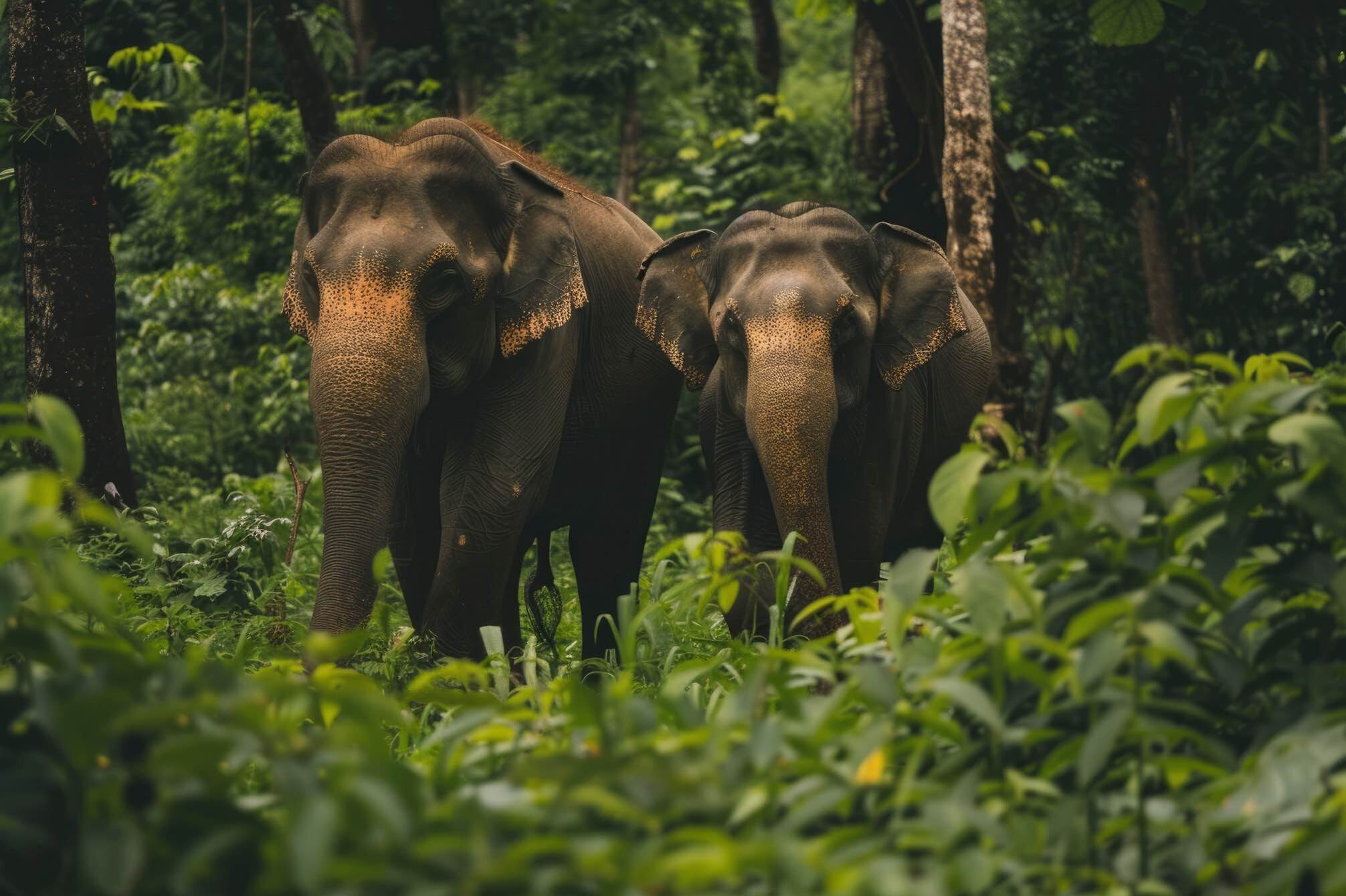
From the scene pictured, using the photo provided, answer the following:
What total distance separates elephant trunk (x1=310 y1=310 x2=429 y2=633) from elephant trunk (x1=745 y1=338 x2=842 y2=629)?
102cm

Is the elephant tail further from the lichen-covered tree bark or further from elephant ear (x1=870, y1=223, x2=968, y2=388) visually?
the lichen-covered tree bark

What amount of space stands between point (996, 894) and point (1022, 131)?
31.4 ft

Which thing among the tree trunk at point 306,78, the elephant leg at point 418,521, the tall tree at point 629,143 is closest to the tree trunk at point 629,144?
the tall tree at point 629,143

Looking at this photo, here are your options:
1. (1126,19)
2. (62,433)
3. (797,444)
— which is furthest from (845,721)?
(1126,19)

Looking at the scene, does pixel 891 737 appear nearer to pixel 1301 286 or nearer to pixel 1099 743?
pixel 1099 743

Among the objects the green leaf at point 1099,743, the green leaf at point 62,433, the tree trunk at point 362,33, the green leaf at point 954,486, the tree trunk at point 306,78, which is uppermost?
the tree trunk at point 362,33

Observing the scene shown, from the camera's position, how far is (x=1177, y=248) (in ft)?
39.7

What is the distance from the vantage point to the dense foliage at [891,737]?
2.05 m

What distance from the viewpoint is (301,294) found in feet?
17.5

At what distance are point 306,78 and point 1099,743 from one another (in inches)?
297

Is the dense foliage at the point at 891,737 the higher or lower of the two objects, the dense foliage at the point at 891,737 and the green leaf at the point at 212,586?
the higher

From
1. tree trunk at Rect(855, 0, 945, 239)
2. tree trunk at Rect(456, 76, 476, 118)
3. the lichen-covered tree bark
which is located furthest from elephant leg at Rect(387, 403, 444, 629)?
tree trunk at Rect(456, 76, 476, 118)

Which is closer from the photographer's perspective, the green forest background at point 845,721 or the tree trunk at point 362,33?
the green forest background at point 845,721

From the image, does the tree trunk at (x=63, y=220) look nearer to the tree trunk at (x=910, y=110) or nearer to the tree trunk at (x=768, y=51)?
the tree trunk at (x=910, y=110)
